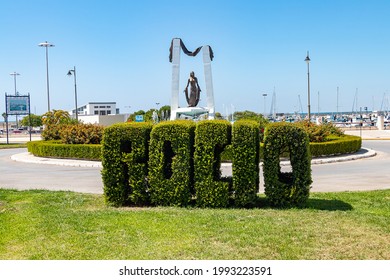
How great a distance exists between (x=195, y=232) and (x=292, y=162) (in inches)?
116

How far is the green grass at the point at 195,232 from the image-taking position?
586 cm

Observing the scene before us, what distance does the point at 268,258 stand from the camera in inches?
221

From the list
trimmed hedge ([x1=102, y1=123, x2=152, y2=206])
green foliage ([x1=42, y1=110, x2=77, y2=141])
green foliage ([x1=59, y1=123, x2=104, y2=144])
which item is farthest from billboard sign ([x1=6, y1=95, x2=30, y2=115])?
trimmed hedge ([x1=102, y1=123, x2=152, y2=206])

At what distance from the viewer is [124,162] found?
9172 millimetres

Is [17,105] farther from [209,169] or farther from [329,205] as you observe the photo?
[329,205]

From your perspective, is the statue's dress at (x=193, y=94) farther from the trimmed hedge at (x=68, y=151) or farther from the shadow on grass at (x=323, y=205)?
the shadow on grass at (x=323, y=205)

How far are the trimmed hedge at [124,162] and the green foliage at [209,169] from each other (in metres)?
1.11

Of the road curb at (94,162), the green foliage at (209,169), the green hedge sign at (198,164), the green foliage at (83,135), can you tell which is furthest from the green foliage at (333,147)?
the green foliage at (209,169)

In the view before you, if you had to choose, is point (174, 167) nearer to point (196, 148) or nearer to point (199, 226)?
point (196, 148)

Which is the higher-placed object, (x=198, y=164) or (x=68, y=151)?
(x=198, y=164)

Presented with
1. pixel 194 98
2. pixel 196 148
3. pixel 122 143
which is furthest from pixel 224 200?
pixel 194 98

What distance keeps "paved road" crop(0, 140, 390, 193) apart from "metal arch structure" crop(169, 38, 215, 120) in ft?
41.9

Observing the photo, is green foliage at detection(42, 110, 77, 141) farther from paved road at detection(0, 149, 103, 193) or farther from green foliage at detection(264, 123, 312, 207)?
green foliage at detection(264, 123, 312, 207)

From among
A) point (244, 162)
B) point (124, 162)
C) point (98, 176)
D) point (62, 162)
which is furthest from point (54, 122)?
point (244, 162)
